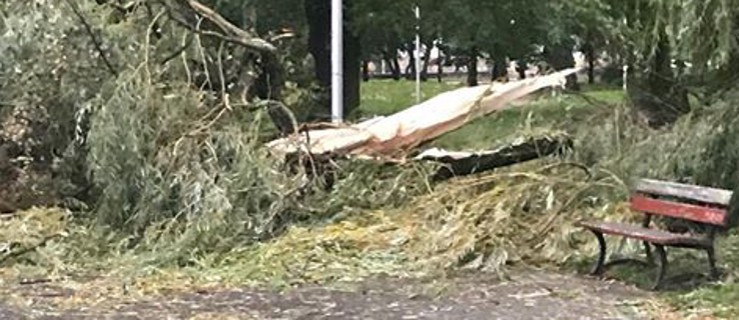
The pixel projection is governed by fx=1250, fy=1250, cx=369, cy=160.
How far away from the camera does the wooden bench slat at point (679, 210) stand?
24.3 ft

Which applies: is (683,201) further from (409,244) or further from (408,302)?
(408,302)

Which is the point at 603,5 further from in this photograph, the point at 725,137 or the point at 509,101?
the point at 725,137

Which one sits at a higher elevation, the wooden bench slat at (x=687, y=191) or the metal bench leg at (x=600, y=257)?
the wooden bench slat at (x=687, y=191)

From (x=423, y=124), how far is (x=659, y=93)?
2.83 meters

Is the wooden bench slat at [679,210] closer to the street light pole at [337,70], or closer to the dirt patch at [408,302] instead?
the dirt patch at [408,302]

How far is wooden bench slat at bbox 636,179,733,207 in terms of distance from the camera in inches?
294

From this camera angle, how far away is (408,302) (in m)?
7.34

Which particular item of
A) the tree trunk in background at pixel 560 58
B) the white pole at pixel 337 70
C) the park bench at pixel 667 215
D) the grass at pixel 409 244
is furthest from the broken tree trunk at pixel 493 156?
the tree trunk in background at pixel 560 58

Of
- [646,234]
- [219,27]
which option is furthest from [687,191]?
[219,27]

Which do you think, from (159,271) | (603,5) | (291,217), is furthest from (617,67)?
(159,271)

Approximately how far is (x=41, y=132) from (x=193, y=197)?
2.25 m

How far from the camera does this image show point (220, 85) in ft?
34.6

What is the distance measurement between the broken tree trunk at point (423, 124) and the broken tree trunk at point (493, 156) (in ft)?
0.90

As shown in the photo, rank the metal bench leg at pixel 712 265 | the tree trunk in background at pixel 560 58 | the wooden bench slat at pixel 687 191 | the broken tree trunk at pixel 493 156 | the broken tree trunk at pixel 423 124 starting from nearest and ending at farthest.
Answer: the wooden bench slat at pixel 687 191 < the metal bench leg at pixel 712 265 < the broken tree trunk at pixel 493 156 < the broken tree trunk at pixel 423 124 < the tree trunk in background at pixel 560 58
